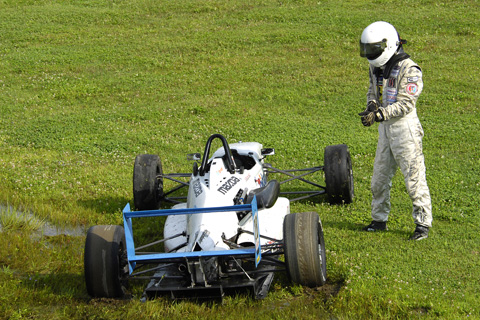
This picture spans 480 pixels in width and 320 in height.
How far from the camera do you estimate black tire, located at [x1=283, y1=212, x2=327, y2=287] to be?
6531 mm

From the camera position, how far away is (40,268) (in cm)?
800

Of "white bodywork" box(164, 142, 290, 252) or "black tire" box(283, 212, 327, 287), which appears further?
"white bodywork" box(164, 142, 290, 252)

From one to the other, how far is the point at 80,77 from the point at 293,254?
43.1 ft

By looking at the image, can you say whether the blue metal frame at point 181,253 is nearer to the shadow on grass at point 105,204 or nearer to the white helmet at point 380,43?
the white helmet at point 380,43

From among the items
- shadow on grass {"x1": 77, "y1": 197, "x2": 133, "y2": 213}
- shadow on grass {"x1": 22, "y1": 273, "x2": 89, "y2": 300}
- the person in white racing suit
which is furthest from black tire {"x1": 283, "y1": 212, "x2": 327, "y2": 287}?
shadow on grass {"x1": 77, "y1": 197, "x2": 133, "y2": 213}

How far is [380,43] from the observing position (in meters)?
8.21

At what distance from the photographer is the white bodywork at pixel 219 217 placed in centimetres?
693

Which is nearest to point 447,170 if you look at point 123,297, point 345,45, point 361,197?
point 361,197

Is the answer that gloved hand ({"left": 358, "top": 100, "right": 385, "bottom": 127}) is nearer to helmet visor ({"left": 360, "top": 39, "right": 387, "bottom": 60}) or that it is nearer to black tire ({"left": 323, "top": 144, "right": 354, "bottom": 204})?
helmet visor ({"left": 360, "top": 39, "right": 387, "bottom": 60})

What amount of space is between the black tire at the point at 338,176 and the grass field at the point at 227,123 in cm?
24

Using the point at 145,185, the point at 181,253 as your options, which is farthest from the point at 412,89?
the point at 145,185

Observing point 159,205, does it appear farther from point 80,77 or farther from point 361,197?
point 80,77

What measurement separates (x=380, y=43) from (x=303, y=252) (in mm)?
3266

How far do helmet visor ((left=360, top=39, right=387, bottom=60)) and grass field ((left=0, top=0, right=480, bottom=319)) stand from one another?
2.48 m
